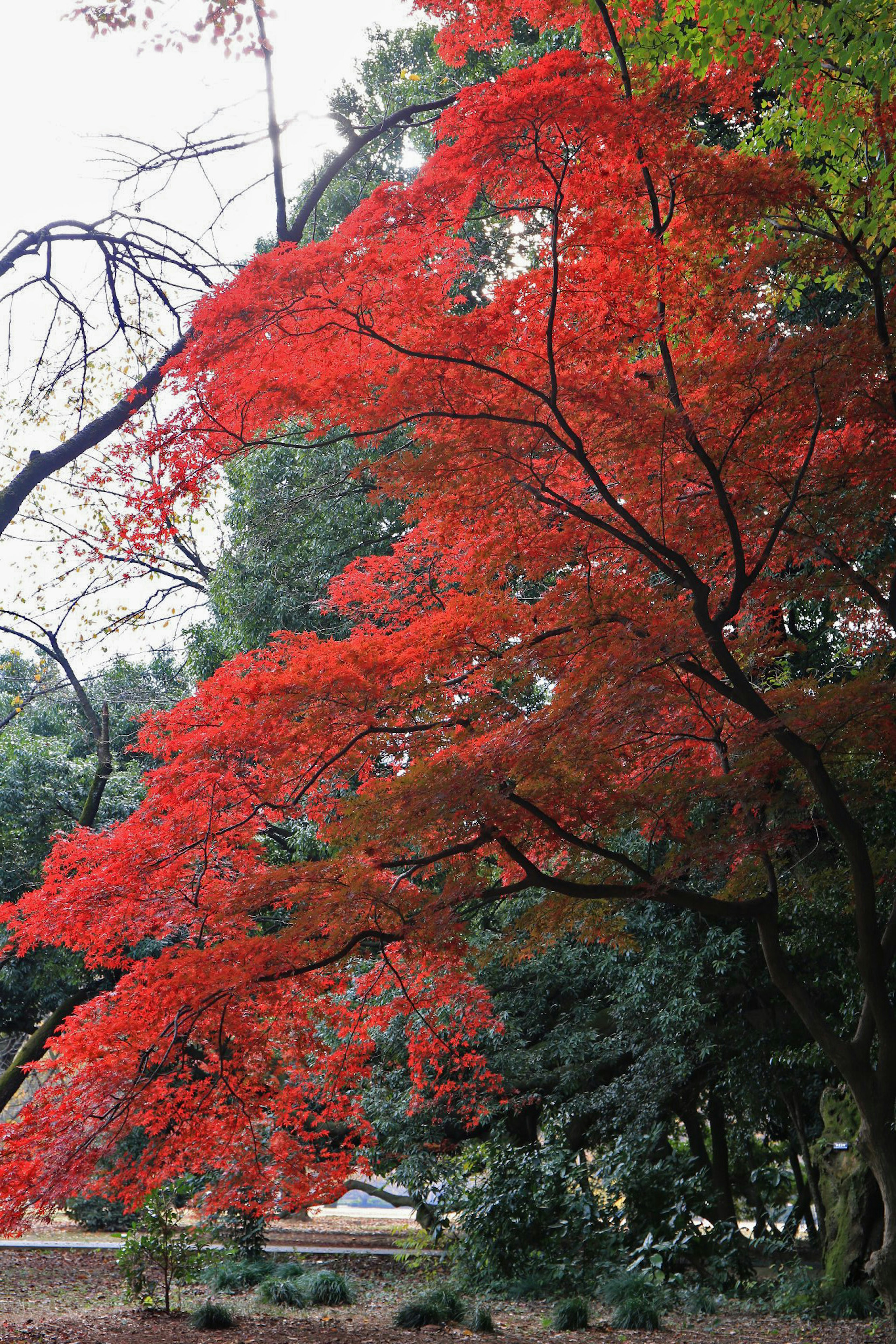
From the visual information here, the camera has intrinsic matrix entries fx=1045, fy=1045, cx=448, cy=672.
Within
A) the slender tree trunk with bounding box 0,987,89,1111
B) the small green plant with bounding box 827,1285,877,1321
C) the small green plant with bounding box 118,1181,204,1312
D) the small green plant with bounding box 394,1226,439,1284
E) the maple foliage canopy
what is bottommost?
the small green plant with bounding box 394,1226,439,1284

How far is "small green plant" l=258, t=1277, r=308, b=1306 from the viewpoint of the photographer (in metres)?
9.16

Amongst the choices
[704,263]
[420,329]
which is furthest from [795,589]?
[420,329]

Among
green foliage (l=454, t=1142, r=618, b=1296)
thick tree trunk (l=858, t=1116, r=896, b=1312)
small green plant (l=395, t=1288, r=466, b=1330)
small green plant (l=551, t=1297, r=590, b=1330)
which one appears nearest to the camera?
thick tree trunk (l=858, t=1116, r=896, b=1312)

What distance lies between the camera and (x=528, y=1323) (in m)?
7.94

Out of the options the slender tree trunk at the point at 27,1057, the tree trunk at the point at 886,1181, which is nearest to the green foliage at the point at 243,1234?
the slender tree trunk at the point at 27,1057

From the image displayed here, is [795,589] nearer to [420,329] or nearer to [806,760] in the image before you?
[806,760]

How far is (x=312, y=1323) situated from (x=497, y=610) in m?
6.03

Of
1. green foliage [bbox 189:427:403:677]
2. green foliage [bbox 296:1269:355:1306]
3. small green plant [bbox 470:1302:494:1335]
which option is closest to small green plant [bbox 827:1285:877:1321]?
small green plant [bbox 470:1302:494:1335]

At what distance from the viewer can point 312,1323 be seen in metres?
8.07

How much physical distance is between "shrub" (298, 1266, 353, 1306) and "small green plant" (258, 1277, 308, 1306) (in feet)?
0.21

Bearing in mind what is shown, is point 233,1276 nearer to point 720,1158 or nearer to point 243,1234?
point 243,1234

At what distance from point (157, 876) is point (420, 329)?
332 centimetres

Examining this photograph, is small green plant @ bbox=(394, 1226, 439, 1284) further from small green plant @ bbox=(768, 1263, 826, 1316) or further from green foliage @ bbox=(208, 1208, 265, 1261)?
small green plant @ bbox=(768, 1263, 826, 1316)

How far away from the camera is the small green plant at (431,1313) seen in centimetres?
768
